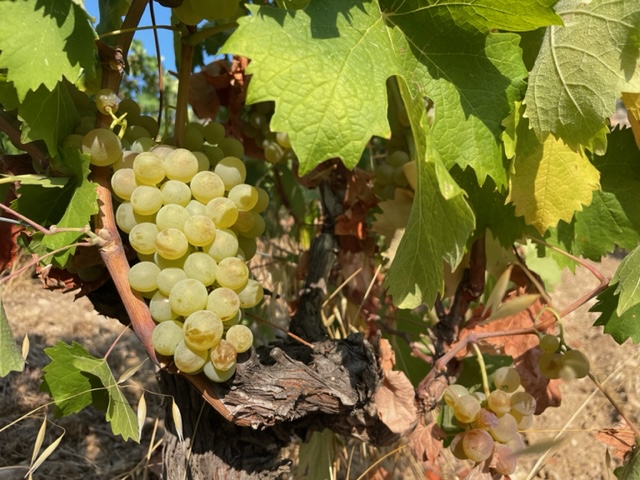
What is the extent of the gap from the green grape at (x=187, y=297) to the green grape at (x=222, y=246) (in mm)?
48

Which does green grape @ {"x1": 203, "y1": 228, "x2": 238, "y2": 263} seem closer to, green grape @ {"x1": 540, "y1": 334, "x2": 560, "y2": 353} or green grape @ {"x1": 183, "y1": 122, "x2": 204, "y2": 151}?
green grape @ {"x1": 183, "y1": 122, "x2": 204, "y2": 151}

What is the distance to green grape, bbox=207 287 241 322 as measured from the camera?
684 mm

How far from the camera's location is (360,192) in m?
1.16

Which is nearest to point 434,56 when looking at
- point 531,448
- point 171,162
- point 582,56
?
point 582,56

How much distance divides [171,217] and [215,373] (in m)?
0.19

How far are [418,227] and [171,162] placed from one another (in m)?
0.30

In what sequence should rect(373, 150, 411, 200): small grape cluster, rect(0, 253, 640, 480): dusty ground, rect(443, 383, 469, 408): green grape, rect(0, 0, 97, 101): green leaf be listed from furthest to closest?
1. rect(0, 253, 640, 480): dusty ground
2. rect(373, 150, 411, 200): small grape cluster
3. rect(443, 383, 469, 408): green grape
4. rect(0, 0, 97, 101): green leaf

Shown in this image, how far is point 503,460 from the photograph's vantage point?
856mm

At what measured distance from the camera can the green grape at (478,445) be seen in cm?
86

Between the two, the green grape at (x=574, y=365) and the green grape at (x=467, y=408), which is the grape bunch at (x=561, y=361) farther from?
the green grape at (x=467, y=408)

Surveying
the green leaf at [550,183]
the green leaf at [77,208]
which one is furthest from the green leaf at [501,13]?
the green leaf at [77,208]

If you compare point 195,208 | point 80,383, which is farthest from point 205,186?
point 80,383

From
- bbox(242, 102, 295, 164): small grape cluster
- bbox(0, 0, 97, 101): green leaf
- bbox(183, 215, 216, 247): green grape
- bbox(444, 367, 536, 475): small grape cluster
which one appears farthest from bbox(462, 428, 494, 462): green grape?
bbox(0, 0, 97, 101): green leaf

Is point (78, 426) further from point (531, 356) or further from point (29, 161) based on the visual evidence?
point (531, 356)
